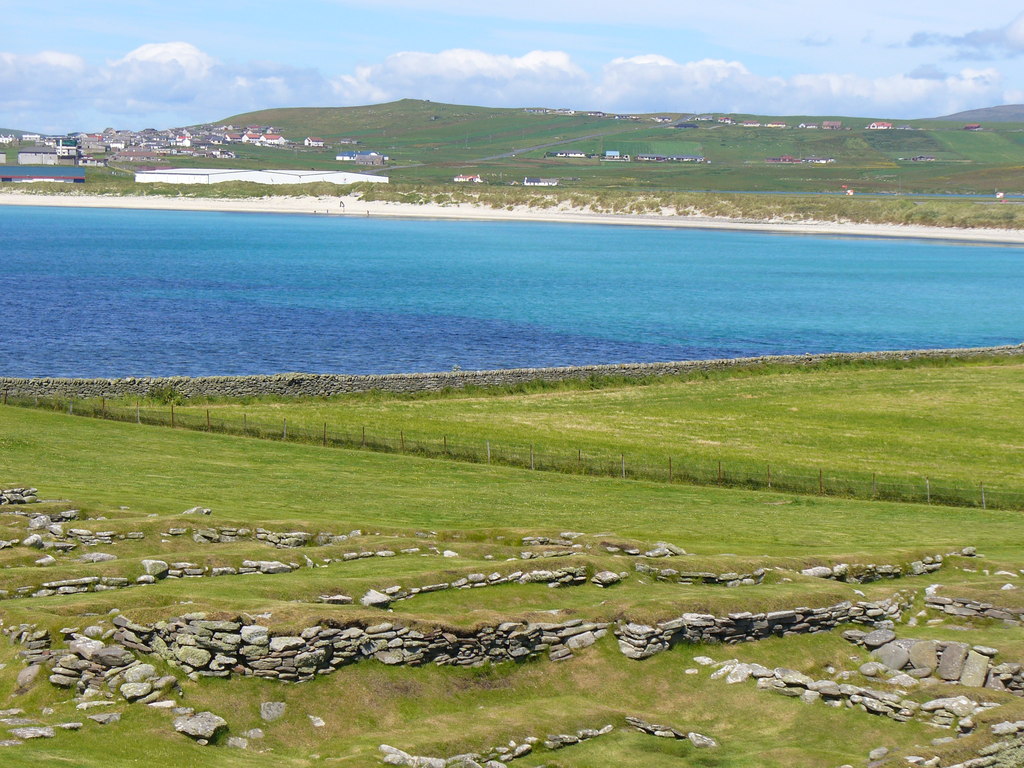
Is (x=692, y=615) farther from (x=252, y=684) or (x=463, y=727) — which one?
(x=252, y=684)

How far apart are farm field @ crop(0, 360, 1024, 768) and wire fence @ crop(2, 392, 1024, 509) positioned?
343 centimetres

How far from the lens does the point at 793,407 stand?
7069 cm

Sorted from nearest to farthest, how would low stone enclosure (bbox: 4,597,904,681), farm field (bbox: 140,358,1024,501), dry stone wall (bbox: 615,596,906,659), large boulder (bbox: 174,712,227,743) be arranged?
large boulder (bbox: 174,712,227,743) < low stone enclosure (bbox: 4,597,904,681) < dry stone wall (bbox: 615,596,906,659) < farm field (bbox: 140,358,1024,501)

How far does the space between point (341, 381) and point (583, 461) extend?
2127 cm

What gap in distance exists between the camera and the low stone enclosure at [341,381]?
201ft

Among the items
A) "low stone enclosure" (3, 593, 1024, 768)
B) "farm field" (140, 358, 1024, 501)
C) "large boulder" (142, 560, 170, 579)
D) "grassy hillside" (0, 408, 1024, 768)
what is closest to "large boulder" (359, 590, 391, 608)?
"grassy hillside" (0, 408, 1024, 768)

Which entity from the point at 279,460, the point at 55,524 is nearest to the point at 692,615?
the point at 55,524

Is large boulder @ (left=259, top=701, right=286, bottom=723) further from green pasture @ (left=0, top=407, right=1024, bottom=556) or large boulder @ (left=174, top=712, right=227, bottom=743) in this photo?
green pasture @ (left=0, top=407, right=1024, bottom=556)

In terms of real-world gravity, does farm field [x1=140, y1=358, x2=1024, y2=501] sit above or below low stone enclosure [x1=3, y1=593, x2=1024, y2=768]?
below

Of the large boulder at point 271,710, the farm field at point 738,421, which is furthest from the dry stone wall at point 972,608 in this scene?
the farm field at point 738,421

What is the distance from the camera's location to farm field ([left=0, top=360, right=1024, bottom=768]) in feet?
72.4

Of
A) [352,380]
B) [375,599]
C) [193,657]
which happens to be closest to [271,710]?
[193,657]

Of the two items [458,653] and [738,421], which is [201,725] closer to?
[458,653]

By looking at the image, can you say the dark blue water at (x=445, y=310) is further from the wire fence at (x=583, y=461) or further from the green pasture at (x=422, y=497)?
the green pasture at (x=422, y=497)
